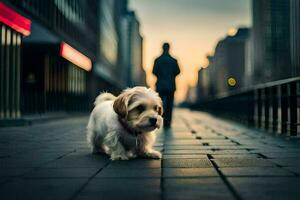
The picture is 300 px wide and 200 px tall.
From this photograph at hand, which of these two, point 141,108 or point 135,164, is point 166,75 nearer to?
point 141,108

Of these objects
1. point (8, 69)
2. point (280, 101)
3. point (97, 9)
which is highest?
point (97, 9)

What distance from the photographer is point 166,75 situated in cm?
1241

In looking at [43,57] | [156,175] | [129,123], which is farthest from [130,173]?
[43,57]

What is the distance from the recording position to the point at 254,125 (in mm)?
13422

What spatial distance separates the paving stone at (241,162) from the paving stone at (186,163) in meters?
0.13

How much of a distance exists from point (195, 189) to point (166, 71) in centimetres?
899

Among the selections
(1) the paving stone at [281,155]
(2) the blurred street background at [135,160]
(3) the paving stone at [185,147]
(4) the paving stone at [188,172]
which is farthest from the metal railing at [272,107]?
(4) the paving stone at [188,172]

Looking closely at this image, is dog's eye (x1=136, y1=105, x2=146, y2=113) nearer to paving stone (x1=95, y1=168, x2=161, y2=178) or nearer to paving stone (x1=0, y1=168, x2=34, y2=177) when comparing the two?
paving stone (x1=95, y1=168, x2=161, y2=178)

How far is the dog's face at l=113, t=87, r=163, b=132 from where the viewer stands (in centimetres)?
507

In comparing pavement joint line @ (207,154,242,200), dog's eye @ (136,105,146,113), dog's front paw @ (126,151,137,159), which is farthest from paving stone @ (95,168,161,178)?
dog's front paw @ (126,151,137,159)

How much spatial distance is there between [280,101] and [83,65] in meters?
24.5

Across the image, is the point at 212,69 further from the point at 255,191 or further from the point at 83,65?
the point at 255,191

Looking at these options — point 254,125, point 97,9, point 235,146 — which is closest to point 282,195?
point 235,146

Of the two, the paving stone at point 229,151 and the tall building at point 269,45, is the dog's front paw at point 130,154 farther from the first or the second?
the tall building at point 269,45
